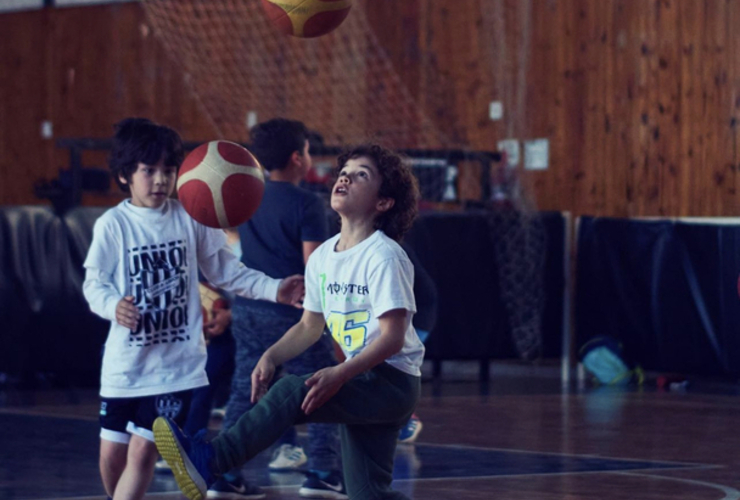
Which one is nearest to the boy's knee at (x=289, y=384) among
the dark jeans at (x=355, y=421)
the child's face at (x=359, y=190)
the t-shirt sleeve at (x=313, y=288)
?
the dark jeans at (x=355, y=421)

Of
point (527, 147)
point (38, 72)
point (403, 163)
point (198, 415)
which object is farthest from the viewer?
point (38, 72)

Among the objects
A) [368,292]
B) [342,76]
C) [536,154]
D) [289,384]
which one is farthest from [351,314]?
[342,76]

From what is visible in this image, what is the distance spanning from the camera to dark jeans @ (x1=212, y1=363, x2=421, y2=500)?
3742 mm

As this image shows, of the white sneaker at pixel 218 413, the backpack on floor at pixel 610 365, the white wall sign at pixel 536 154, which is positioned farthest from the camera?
the white wall sign at pixel 536 154

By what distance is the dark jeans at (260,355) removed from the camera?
589 cm

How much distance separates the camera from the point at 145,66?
59.3 ft

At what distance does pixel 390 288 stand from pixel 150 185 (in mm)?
1138

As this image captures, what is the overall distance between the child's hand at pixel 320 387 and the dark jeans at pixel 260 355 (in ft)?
6.86

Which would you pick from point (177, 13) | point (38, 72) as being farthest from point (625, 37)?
point (38, 72)

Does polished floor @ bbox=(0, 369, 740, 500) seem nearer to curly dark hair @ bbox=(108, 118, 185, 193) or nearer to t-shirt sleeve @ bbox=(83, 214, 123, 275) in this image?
t-shirt sleeve @ bbox=(83, 214, 123, 275)

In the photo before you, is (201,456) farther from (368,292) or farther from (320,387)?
(368,292)

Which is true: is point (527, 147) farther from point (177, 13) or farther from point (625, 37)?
point (177, 13)

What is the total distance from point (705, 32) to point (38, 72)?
11.1m

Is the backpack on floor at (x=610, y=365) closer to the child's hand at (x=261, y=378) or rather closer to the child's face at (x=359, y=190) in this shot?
the child's face at (x=359, y=190)
